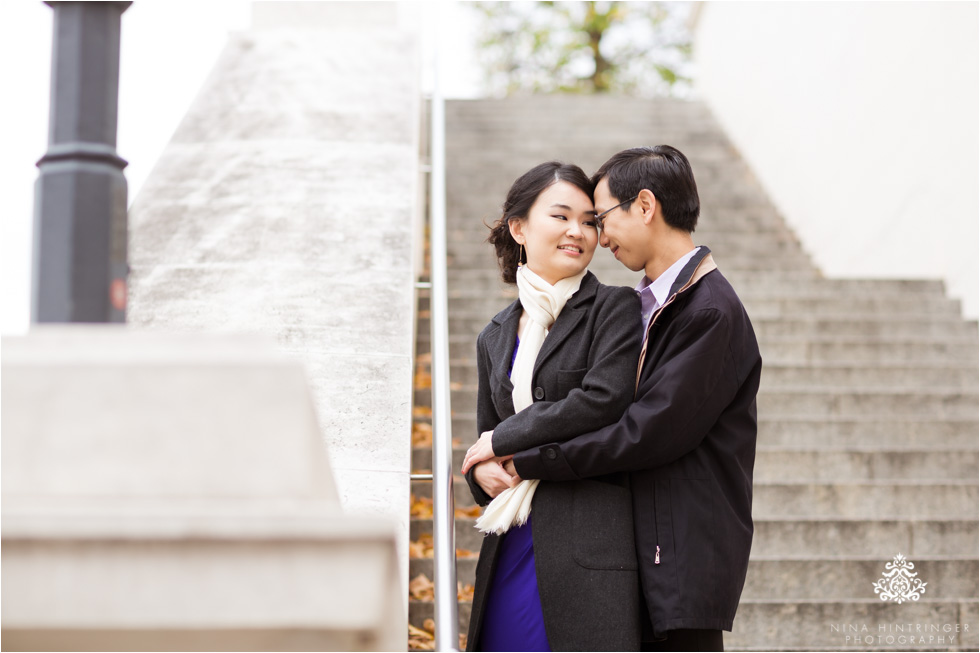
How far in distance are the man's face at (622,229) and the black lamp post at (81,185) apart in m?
1.16

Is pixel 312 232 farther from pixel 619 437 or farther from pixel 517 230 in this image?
pixel 619 437

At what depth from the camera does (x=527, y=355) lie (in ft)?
7.50

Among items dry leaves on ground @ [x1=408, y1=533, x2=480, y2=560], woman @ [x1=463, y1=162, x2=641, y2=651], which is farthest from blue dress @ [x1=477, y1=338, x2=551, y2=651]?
dry leaves on ground @ [x1=408, y1=533, x2=480, y2=560]

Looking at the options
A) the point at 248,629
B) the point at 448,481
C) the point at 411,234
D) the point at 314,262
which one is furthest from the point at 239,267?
the point at 248,629

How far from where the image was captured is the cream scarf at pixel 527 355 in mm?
2186

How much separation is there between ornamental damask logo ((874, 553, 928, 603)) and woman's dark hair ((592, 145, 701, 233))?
2175 mm

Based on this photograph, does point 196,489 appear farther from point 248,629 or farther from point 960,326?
point 960,326

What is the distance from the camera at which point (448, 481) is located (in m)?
2.55

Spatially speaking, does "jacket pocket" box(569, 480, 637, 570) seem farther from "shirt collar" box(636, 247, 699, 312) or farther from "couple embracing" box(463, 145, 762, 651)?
"shirt collar" box(636, 247, 699, 312)

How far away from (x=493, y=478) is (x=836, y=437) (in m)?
3.03

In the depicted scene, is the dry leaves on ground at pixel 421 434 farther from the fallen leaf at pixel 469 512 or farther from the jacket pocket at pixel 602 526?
the jacket pocket at pixel 602 526

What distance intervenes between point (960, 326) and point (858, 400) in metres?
1.29

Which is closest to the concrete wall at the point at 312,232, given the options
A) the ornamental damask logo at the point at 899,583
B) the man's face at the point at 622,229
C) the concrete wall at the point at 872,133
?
the man's face at the point at 622,229

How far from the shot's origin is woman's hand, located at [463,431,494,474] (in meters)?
2.22
